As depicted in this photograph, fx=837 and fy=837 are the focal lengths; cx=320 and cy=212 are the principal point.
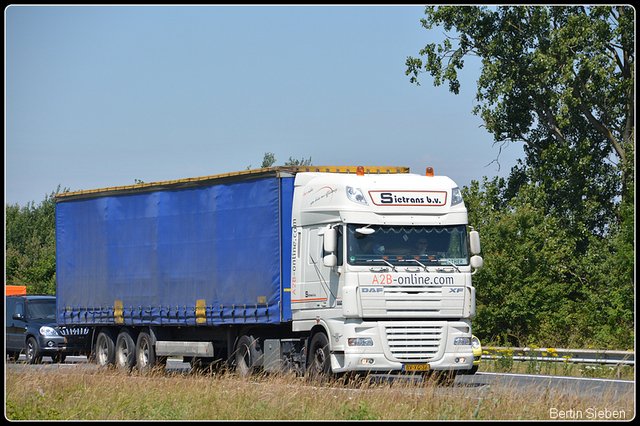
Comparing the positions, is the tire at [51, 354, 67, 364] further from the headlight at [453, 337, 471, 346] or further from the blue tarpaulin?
the headlight at [453, 337, 471, 346]

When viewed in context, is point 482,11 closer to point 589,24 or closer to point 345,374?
point 589,24

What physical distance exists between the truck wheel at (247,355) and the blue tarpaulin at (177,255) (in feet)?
1.64

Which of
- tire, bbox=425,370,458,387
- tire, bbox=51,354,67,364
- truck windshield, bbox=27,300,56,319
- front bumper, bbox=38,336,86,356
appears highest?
truck windshield, bbox=27,300,56,319

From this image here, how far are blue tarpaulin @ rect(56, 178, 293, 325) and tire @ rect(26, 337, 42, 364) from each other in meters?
2.76

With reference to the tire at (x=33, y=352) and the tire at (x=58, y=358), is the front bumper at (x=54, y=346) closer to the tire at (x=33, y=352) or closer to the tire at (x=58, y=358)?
the tire at (x=33, y=352)

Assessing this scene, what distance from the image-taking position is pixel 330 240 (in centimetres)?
1404

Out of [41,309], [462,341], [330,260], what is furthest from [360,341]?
[41,309]

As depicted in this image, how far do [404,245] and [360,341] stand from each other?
1.80 metres

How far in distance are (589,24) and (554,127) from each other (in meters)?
5.52

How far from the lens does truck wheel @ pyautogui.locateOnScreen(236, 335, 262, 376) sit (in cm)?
1642

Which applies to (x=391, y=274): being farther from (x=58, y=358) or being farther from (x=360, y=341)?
(x=58, y=358)

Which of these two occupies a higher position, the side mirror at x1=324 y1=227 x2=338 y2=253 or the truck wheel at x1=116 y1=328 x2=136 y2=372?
the side mirror at x1=324 y1=227 x2=338 y2=253

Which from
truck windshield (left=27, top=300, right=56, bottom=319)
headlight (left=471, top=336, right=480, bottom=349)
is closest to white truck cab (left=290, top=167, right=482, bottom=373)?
headlight (left=471, top=336, right=480, bottom=349)

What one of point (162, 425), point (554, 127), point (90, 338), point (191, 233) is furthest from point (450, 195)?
point (554, 127)
